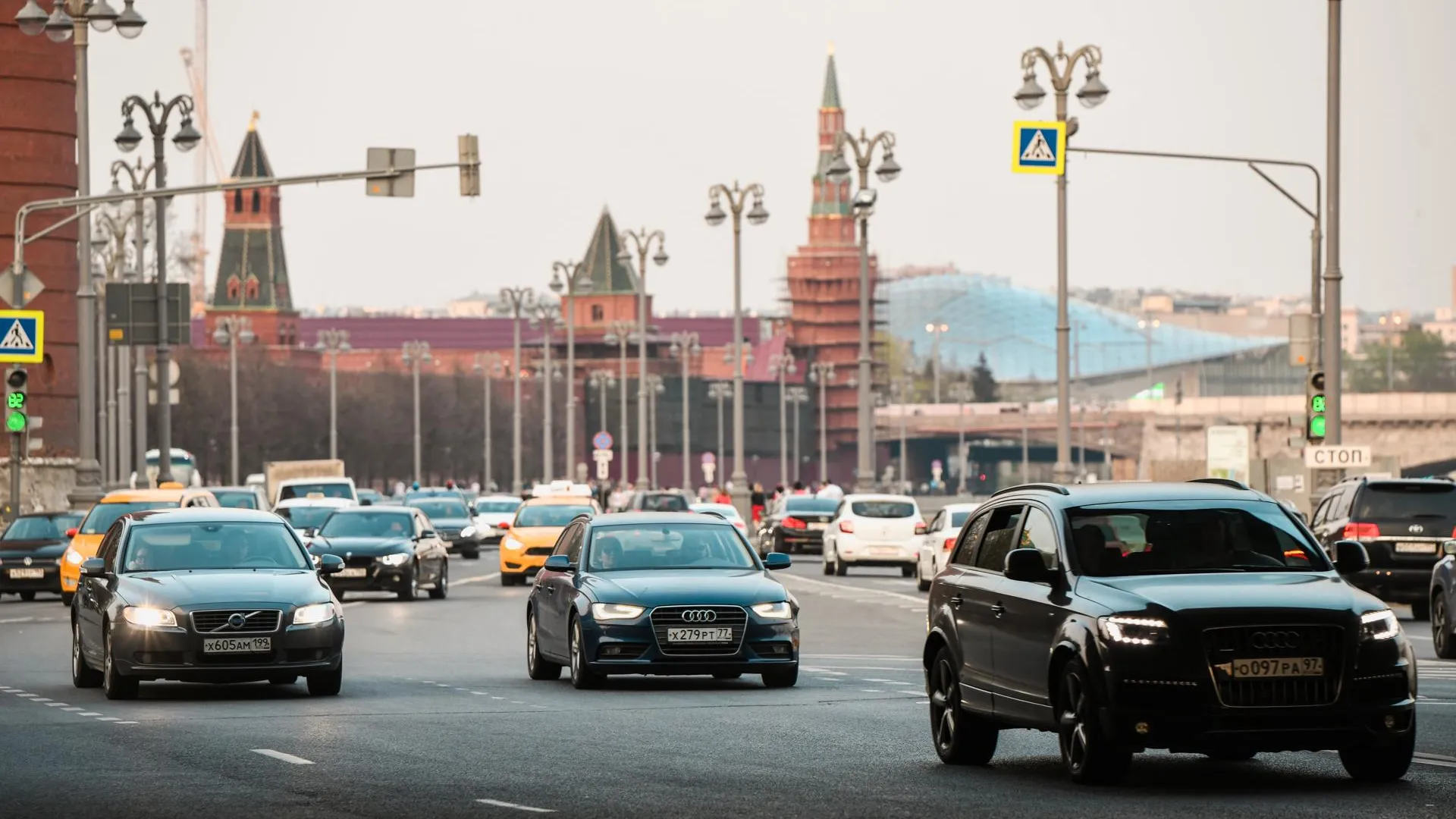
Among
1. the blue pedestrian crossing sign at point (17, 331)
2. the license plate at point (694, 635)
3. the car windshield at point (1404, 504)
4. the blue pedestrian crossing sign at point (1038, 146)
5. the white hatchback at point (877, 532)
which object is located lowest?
the white hatchback at point (877, 532)

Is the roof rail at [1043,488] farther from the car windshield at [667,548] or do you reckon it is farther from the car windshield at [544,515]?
the car windshield at [544,515]

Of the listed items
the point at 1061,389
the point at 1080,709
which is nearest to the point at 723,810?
the point at 1080,709

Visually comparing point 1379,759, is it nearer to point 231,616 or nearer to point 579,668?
point 579,668

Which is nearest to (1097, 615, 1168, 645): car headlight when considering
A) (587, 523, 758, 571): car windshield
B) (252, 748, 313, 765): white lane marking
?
(252, 748, 313, 765): white lane marking

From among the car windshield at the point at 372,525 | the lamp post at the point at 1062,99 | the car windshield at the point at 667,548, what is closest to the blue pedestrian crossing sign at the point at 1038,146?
the lamp post at the point at 1062,99

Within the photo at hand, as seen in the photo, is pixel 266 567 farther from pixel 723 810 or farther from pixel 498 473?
pixel 498 473

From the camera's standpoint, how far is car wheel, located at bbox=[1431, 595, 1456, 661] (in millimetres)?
24109

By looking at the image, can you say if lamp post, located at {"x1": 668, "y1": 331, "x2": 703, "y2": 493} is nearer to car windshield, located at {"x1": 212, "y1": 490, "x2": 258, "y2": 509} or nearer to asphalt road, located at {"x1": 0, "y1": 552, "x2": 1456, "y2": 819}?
car windshield, located at {"x1": 212, "y1": 490, "x2": 258, "y2": 509}

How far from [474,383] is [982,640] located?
15862cm

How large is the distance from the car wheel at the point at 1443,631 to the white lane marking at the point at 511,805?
46.7ft

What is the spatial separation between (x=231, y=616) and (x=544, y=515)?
26.0 m

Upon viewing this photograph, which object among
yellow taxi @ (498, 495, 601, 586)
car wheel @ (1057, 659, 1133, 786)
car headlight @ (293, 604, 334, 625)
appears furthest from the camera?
yellow taxi @ (498, 495, 601, 586)

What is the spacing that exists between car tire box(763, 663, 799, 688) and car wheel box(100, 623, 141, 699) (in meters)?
4.78

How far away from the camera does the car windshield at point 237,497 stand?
45938 millimetres
